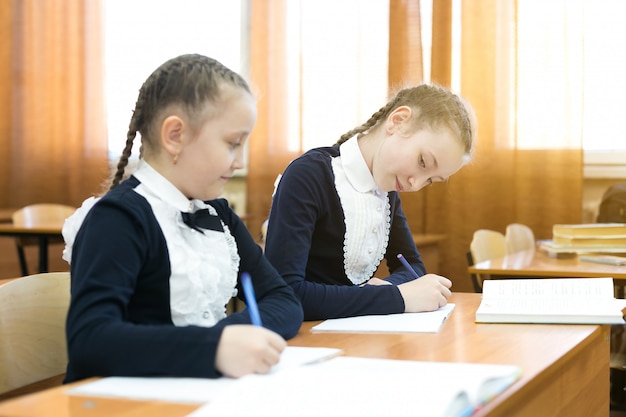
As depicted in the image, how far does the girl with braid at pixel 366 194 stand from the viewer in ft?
4.87

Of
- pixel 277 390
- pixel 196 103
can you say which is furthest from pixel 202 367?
pixel 196 103

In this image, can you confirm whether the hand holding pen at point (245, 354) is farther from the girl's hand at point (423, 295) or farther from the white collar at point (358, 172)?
the white collar at point (358, 172)

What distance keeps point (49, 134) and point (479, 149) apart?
8.79ft

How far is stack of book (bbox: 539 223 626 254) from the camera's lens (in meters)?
2.75

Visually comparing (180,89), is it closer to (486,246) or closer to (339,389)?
(339,389)

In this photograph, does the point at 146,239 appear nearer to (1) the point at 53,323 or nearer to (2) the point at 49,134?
(1) the point at 53,323

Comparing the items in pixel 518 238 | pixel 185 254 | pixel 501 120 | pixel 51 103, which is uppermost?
pixel 51 103

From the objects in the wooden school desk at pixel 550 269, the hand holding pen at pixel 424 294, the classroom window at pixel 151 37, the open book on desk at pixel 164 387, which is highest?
the classroom window at pixel 151 37

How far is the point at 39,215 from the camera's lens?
423 centimetres

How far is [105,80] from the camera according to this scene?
16.5ft

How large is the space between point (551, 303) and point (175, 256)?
2.32ft

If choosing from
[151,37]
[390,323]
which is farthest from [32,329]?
[151,37]

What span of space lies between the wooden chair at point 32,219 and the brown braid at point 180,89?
107 inches

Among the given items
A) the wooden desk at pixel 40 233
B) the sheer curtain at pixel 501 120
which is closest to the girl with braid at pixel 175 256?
the wooden desk at pixel 40 233
